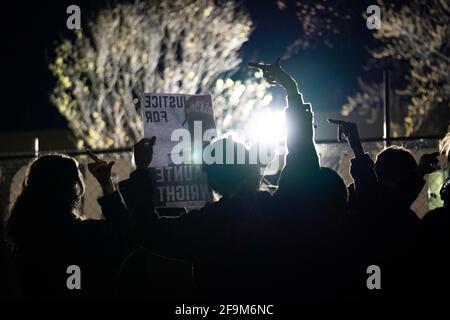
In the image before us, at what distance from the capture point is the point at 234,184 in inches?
161

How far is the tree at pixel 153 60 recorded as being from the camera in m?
22.5

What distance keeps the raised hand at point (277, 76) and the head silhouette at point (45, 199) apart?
1.14m

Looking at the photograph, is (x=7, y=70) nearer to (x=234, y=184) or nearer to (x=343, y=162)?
(x=343, y=162)

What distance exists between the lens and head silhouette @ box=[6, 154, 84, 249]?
4.52 m

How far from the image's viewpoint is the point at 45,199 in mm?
4527

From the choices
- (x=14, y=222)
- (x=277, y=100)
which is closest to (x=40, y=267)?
(x=14, y=222)

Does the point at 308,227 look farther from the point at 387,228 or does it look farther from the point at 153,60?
the point at 153,60

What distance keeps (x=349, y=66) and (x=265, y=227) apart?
98.1ft

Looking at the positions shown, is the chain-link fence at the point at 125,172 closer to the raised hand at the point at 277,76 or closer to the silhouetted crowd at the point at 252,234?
the silhouetted crowd at the point at 252,234

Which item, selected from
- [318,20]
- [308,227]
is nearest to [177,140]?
[308,227]

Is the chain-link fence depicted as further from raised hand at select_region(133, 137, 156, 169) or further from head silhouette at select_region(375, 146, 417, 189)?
raised hand at select_region(133, 137, 156, 169)

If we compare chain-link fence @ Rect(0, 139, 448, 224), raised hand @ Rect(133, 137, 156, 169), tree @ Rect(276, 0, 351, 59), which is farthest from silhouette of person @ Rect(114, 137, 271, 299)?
tree @ Rect(276, 0, 351, 59)

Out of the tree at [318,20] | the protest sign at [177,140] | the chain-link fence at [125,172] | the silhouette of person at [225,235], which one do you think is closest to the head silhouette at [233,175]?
the silhouette of person at [225,235]
